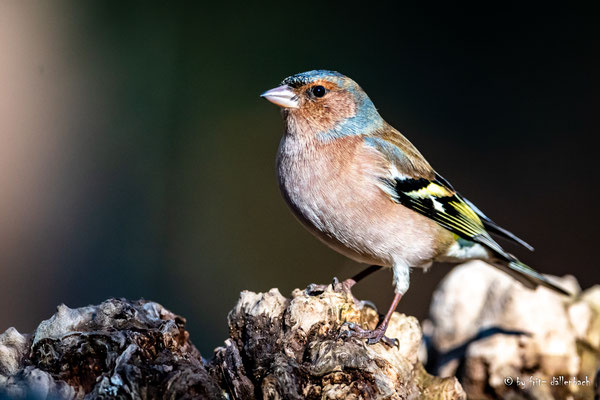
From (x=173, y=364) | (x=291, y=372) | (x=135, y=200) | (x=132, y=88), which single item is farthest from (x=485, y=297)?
(x=132, y=88)

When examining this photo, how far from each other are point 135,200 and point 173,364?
3.39 meters

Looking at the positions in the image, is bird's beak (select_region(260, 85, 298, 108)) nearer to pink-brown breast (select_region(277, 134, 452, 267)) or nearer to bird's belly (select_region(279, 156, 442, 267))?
pink-brown breast (select_region(277, 134, 452, 267))

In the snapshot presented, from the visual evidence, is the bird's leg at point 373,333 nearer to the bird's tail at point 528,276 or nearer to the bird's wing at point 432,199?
the bird's wing at point 432,199

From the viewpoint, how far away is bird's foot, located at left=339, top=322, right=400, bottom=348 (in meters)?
1.88

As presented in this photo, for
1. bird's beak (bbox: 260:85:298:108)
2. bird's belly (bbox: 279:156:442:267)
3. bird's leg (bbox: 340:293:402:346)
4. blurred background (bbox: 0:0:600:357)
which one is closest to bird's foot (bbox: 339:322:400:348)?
bird's leg (bbox: 340:293:402:346)

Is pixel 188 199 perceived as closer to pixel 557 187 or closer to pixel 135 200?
pixel 135 200

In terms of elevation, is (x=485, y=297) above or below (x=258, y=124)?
below

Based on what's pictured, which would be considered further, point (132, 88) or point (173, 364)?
point (132, 88)

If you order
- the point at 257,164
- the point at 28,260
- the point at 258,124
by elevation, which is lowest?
the point at 28,260

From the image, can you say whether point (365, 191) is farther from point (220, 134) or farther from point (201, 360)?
point (220, 134)

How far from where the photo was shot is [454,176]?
458cm

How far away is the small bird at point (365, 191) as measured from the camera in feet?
7.64

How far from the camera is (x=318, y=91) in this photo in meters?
2.55

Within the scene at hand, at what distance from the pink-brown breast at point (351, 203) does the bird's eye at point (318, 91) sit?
0.67 ft
